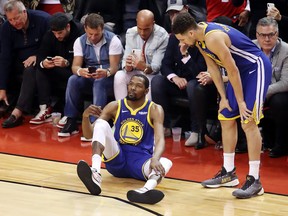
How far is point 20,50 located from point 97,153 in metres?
3.81

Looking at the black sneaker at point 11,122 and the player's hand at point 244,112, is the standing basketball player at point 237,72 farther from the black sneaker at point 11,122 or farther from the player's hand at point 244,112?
the black sneaker at point 11,122

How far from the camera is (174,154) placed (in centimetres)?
793

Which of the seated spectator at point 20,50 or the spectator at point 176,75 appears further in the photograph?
the seated spectator at point 20,50

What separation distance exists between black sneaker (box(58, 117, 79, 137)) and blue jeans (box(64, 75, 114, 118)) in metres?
0.06

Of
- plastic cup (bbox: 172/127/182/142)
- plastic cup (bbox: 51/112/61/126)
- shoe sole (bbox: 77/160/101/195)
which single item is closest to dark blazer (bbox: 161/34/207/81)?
plastic cup (bbox: 172/127/182/142)

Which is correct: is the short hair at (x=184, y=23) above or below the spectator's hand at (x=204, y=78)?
above

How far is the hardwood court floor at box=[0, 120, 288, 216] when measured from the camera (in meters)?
5.82

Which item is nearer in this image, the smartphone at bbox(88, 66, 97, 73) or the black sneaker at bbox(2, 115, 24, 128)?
the smartphone at bbox(88, 66, 97, 73)

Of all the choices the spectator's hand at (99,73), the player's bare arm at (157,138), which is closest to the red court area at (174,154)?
the player's bare arm at (157,138)

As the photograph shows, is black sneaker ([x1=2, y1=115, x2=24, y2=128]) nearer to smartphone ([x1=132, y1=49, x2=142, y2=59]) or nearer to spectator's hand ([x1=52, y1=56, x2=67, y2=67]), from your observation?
spectator's hand ([x1=52, y1=56, x2=67, y2=67])

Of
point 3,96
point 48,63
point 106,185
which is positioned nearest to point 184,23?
point 106,185

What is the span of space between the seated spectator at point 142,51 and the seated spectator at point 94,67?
13 centimetres

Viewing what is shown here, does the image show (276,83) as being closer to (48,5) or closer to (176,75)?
(176,75)

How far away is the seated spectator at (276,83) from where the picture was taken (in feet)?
25.1
